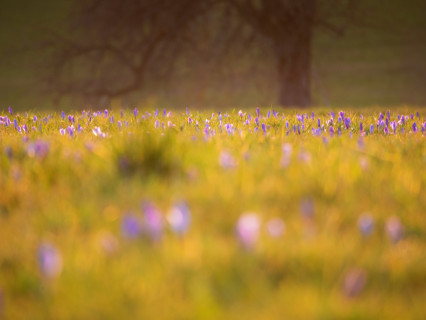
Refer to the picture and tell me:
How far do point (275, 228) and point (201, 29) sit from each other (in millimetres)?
15367

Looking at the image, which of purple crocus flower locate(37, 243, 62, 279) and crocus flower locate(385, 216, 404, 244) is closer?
purple crocus flower locate(37, 243, 62, 279)

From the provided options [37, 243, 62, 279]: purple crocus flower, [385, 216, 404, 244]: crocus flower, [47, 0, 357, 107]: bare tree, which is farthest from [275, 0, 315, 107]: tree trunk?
[37, 243, 62, 279]: purple crocus flower

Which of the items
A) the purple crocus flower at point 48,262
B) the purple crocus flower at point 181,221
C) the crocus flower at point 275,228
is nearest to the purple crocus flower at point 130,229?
the purple crocus flower at point 181,221

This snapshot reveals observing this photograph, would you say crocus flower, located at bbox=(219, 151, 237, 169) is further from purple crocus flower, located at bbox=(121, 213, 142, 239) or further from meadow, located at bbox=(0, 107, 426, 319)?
purple crocus flower, located at bbox=(121, 213, 142, 239)

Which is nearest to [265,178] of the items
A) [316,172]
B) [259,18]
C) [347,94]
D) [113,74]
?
[316,172]

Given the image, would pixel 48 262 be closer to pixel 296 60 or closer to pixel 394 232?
pixel 394 232

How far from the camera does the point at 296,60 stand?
1764cm

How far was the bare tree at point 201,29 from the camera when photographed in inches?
642

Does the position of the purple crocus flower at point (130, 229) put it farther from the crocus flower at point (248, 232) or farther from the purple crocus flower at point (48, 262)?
the crocus flower at point (248, 232)

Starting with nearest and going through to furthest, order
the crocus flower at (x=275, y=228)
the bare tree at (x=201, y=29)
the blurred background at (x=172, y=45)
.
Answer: the crocus flower at (x=275, y=228) → the bare tree at (x=201, y=29) → the blurred background at (x=172, y=45)

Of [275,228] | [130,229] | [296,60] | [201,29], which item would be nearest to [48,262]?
[130,229]

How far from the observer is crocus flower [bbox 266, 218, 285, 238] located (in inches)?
85.3

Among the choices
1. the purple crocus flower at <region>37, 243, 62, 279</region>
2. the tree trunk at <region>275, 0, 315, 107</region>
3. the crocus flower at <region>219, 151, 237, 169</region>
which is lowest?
the purple crocus flower at <region>37, 243, 62, 279</region>

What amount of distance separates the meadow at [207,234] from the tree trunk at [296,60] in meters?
13.6
